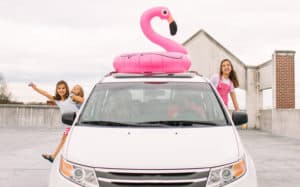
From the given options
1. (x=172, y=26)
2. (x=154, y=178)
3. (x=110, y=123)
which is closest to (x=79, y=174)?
(x=154, y=178)

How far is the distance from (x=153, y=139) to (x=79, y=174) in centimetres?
76

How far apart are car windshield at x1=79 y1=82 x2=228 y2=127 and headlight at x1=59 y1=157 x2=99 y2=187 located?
0.84 meters

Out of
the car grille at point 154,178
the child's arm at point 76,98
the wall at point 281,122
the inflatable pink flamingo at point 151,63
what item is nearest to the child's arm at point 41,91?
the child's arm at point 76,98

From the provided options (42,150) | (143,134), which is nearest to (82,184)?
(143,134)

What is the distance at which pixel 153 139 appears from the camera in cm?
441

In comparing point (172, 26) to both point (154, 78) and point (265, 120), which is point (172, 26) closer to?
point (154, 78)

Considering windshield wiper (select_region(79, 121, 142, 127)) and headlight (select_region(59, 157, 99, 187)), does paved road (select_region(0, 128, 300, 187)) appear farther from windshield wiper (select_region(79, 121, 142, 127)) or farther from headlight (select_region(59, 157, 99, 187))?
headlight (select_region(59, 157, 99, 187))

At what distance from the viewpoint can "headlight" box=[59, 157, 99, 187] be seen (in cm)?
404

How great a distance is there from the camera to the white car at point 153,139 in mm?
3996

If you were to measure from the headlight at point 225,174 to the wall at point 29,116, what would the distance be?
961 inches

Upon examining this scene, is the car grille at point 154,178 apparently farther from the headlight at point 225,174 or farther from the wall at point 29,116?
the wall at point 29,116

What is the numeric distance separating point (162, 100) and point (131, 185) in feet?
5.65

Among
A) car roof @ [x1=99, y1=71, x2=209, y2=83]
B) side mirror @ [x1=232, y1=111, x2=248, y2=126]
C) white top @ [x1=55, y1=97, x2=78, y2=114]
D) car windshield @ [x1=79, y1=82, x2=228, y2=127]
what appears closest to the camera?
car windshield @ [x1=79, y1=82, x2=228, y2=127]

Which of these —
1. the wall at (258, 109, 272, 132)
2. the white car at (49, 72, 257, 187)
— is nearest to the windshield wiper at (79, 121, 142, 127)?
the white car at (49, 72, 257, 187)
